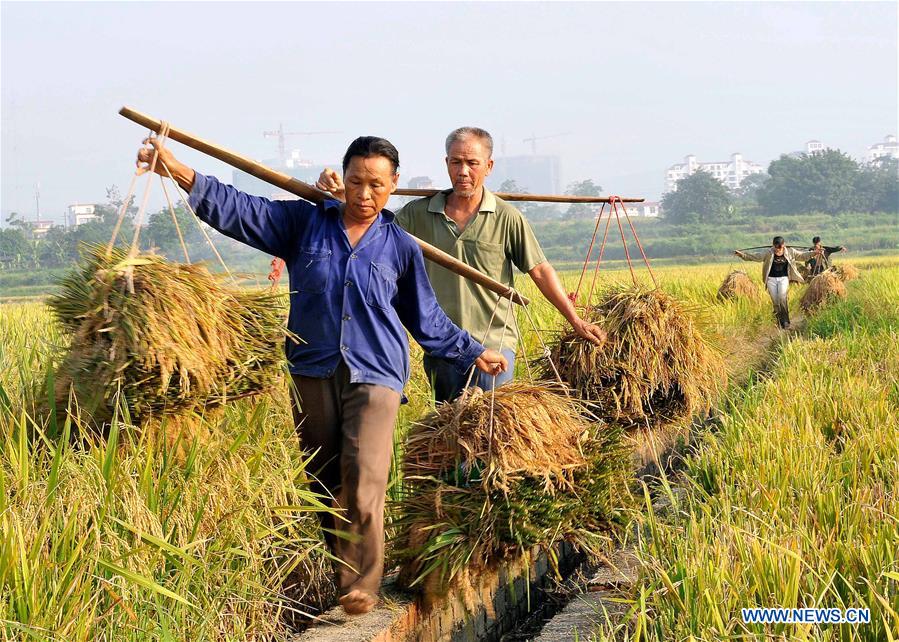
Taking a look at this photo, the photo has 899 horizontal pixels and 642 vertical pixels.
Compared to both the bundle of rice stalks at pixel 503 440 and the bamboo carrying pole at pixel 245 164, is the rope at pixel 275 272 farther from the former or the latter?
the bundle of rice stalks at pixel 503 440

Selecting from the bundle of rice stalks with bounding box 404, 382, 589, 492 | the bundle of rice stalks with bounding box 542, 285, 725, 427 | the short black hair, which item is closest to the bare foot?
the bundle of rice stalks with bounding box 404, 382, 589, 492

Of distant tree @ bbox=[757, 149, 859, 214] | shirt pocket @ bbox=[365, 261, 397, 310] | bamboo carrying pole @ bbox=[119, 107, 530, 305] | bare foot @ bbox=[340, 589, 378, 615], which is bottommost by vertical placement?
bare foot @ bbox=[340, 589, 378, 615]

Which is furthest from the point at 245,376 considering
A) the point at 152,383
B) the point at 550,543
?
the point at 550,543

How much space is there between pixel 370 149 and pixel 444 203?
1.06 m

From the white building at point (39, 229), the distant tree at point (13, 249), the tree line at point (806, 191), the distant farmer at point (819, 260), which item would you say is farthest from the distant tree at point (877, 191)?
the distant farmer at point (819, 260)

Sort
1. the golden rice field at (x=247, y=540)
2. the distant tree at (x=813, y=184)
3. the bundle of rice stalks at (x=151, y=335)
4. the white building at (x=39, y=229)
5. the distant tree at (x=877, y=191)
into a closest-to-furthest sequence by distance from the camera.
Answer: the golden rice field at (x=247, y=540) < the bundle of rice stalks at (x=151, y=335) < the white building at (x=39, y=229) < the distant tree at (x=813, y=184) < the distant tree at (x=877, y=191)

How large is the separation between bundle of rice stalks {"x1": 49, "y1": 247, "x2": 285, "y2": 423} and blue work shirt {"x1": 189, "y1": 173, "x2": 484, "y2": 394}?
0.24 m

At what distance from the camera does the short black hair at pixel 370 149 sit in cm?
311

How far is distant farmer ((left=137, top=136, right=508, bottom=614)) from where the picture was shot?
3105mm

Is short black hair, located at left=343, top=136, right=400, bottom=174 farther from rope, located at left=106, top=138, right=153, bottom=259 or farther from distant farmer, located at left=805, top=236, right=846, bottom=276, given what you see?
distant farmer, located at left=805, top=236, right=846, bottom=276

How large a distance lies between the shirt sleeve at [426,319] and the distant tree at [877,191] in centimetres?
8125

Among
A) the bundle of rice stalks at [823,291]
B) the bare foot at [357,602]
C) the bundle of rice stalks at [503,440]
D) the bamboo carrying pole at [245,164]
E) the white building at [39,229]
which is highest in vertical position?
the white building at [39,229]

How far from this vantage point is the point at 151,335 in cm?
258

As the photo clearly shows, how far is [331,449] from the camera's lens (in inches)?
127
